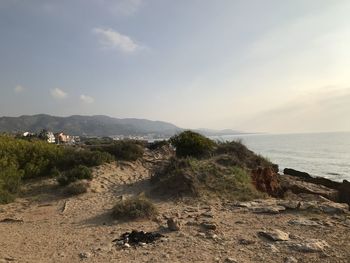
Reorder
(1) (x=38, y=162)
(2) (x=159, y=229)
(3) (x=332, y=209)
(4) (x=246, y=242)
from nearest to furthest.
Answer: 1. (4) (x=246, y=242)
2. (2) (x=159, y=229)
3. (3) (x=332, y=209)
4. (1) (x=38, y=162)

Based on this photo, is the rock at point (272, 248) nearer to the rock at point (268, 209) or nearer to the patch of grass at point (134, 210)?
the rock at point (268, 209)

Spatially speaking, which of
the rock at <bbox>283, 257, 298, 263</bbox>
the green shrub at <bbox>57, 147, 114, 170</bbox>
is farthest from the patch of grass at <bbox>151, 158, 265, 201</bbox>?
the rock at <bbox>283, 257, 298, 263</bbox>

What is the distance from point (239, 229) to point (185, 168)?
5261 mm

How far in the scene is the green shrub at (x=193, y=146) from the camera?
1995 cm

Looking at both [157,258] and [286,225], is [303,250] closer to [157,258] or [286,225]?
[286,225]

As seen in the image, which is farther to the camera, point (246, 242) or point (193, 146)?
point (193, 146)

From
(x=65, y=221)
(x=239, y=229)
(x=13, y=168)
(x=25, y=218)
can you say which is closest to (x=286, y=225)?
(x=239, y=229)

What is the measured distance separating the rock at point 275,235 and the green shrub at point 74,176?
27.4 feet

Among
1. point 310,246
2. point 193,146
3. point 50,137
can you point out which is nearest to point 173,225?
point 310,246

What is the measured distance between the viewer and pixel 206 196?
12320mm

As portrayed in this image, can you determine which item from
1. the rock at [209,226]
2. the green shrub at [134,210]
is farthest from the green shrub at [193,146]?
the rock at [209,226]

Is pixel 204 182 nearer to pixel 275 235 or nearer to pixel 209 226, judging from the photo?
pixel 209 226

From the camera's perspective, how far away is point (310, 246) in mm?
7480

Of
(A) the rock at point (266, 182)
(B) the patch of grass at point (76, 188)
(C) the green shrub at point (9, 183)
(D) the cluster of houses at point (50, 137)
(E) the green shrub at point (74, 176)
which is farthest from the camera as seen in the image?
(D) the cluster of houses at point (50, 137)
